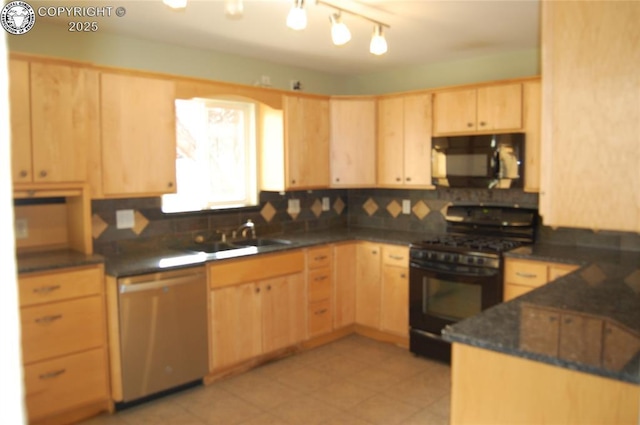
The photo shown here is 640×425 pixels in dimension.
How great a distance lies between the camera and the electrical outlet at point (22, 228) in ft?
10.9

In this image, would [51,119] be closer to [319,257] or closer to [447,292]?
[319,257]

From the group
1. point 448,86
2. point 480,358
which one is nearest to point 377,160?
point 448,86

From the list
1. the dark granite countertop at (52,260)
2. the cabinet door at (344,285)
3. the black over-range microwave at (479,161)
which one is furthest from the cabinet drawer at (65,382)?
the black over-range microwave at (479,161)

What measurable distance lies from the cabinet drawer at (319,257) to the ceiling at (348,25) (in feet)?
5.42

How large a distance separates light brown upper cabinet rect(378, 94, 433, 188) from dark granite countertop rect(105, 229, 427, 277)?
51 centimetres

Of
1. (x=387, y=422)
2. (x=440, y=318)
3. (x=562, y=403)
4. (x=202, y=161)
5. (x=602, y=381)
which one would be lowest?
(x=387, y=422)

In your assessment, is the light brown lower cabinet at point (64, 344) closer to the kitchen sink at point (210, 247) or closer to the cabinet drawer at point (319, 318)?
the kitchen sink at point (210, 247)

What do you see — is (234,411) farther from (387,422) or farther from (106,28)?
(106,28)

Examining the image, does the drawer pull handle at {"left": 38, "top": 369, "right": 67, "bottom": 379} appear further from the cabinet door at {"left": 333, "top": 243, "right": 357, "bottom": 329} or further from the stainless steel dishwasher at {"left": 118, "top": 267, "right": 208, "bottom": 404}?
the cabinet door at {"left": 333, "top": 243, "right": 357, "bottom": 329}

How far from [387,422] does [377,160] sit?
2467mm

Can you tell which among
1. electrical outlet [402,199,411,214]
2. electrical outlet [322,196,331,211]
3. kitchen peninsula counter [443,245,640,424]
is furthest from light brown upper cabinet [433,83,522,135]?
kitchen peninsula counter [443,245,640,424]

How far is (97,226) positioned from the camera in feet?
12.0

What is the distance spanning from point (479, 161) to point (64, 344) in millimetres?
3228

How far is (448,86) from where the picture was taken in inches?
179
